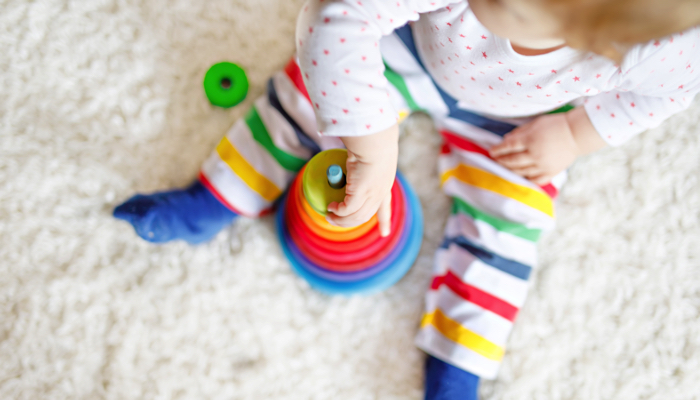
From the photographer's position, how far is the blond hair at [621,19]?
0.81 ft

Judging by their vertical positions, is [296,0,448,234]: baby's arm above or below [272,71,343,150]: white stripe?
above

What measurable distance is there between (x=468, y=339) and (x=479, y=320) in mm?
26

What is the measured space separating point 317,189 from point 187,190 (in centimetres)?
23

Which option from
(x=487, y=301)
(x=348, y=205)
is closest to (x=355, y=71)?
(x=348, y=205)

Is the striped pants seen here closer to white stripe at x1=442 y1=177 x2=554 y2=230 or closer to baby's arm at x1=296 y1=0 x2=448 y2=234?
white stripe at x1=442 y1=177 x2=554 y2=230

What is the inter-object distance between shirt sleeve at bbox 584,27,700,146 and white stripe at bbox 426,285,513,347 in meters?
0.24

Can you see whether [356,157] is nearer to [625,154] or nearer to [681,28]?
[681,28]

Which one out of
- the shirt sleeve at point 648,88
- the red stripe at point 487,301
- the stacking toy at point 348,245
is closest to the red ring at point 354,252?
the stacking toy at point 348,245

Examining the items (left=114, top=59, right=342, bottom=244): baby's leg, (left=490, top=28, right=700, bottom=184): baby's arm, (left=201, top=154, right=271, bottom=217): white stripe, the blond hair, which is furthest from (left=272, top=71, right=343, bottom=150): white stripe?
the blond hair

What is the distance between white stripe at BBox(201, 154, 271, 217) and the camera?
59cm

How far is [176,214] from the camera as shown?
1.93 ft

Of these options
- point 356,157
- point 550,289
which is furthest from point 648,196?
point 356,157

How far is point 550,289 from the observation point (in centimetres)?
64

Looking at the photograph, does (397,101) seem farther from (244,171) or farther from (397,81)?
(244,171)
